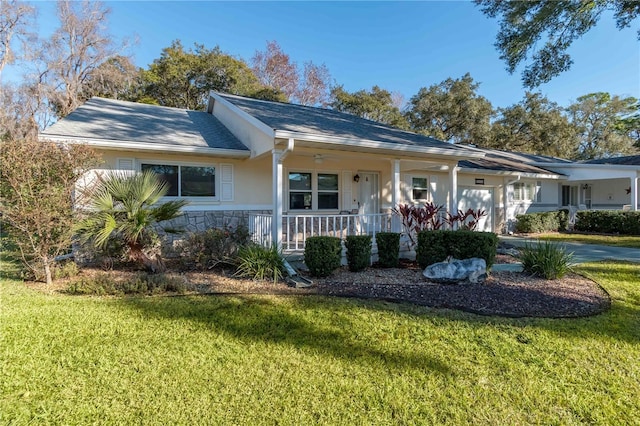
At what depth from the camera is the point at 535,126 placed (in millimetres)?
27672

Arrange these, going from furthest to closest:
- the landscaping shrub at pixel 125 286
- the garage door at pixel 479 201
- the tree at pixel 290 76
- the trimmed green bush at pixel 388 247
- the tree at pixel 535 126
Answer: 1. the tree at pixel 535 126
2. the tree at pixel 290 76
3. the garage door at pixel 479 201
4. the trimmed green bush at pixel 388 247
5. the landscaping shrub at pixel 125 286

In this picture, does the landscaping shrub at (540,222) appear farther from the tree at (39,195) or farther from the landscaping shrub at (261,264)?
the tree at (39,195)

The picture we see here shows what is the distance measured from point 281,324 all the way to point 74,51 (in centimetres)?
2856

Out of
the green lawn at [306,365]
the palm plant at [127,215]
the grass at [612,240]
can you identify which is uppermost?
the palm plant at [127,215]

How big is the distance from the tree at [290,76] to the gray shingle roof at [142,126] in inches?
641

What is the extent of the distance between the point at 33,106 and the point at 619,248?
3324 centimetres

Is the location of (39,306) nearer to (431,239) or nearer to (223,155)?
(223,155)

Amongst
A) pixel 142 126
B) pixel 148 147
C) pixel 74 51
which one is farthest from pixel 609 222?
pixel 74 51

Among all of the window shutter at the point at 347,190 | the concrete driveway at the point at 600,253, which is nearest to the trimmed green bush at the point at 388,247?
the concrete driveway at the point at 600,253

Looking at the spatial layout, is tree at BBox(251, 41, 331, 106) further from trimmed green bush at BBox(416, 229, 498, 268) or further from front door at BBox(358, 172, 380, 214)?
trimmed green bush at BBox(416, 229, 498, 268)

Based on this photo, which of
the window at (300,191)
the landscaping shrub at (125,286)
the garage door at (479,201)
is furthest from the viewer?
the garage door at (479,201)

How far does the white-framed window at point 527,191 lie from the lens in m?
16.7

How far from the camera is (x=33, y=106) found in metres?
22.5

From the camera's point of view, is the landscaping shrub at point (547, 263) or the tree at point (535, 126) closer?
the landscaping shrub at point (547, 263)
